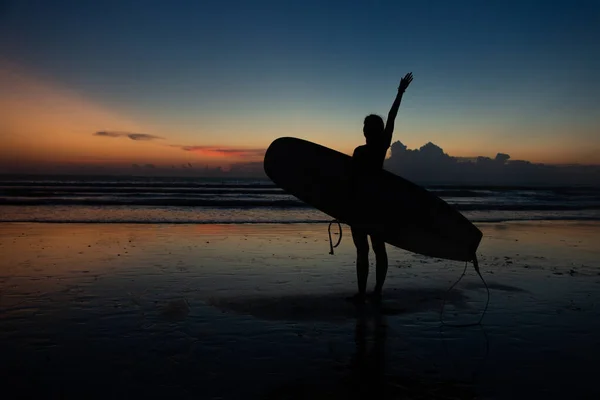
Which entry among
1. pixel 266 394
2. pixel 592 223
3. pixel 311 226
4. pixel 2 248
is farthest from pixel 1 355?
pixel 592 223

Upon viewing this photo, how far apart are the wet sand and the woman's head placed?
7.11 ft

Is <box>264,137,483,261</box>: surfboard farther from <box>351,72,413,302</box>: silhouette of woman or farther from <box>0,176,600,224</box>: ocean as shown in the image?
<box>0,176,600,224</box>: ocean

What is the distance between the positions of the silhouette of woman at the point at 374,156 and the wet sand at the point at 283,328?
1.43 feet

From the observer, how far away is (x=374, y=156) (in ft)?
18.4

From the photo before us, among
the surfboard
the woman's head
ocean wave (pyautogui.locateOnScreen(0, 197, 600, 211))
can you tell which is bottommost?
ocean wave (pyautogui.locateOnScreen(0, 197, 600, 211))

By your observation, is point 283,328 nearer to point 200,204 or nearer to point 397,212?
point 397,212

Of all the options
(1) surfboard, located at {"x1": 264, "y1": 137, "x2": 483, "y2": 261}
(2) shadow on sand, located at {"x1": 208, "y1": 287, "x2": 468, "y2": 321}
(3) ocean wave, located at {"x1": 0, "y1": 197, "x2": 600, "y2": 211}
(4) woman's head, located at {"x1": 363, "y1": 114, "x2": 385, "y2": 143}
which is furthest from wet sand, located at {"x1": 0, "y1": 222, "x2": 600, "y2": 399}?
(3) ocean wave, located at {"x1": 0, "y1": 197, "x2": 600, "y2": 211}

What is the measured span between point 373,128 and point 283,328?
2.66 m

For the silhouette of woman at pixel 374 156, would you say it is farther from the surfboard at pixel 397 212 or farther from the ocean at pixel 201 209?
the ocean at pixel 201 209

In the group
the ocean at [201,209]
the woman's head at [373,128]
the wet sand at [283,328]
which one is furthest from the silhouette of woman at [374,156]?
the ocean at [201,209]

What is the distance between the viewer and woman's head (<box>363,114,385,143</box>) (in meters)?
5.59

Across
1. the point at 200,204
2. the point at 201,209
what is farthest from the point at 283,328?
the point at 200,204

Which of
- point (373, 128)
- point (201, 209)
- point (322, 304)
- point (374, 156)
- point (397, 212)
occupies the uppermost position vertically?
point (373, 128)

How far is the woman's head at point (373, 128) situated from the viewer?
18.3 feet
